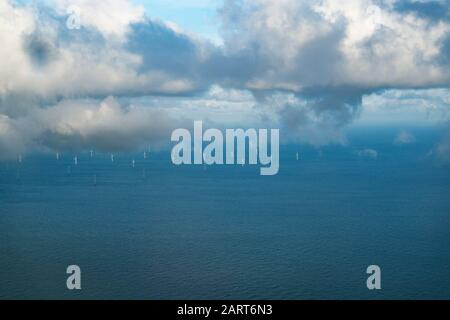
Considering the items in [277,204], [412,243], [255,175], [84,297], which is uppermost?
[255,175]

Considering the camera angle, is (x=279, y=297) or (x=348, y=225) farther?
(x=348, y=225)

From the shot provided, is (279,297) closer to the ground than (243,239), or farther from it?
closer to the ground

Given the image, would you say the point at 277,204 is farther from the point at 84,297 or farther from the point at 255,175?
the point at 84,297

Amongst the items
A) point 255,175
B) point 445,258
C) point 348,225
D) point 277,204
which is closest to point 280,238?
point 348,225
